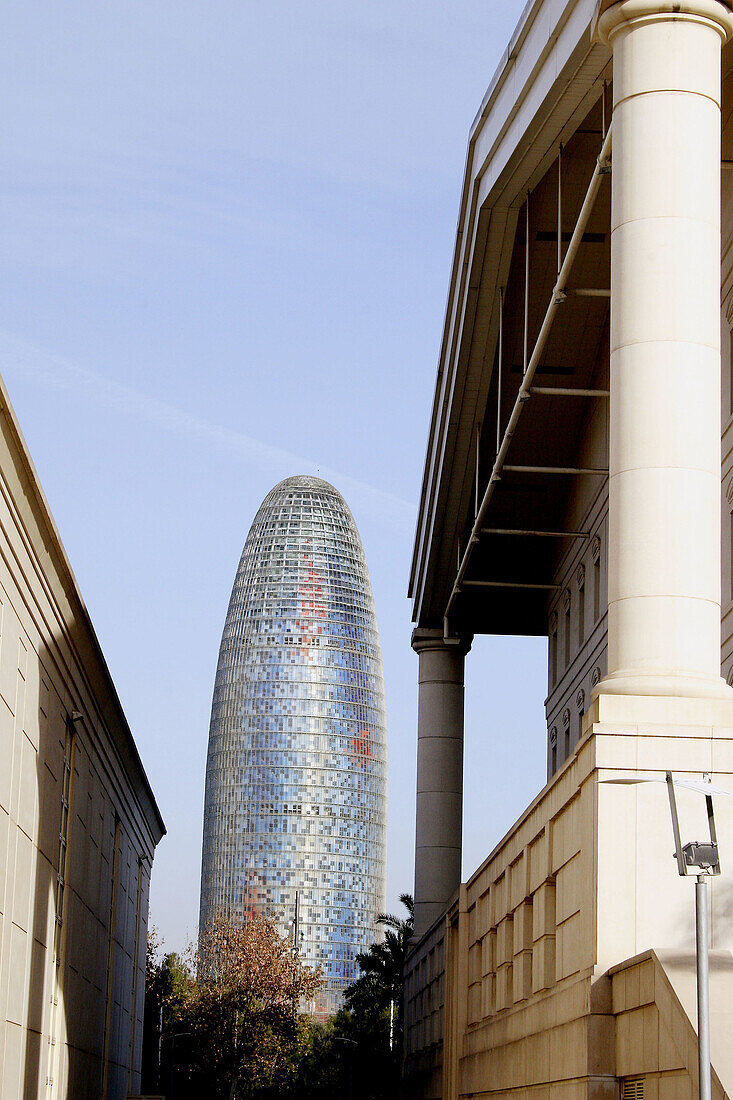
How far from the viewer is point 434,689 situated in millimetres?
50031

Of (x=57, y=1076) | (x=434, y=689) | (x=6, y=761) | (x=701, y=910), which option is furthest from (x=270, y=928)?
(x=701, y=910)

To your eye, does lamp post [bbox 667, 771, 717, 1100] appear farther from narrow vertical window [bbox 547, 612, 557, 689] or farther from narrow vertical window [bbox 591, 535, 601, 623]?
narrow vertical window [bbox 547, 612, 557, 689]

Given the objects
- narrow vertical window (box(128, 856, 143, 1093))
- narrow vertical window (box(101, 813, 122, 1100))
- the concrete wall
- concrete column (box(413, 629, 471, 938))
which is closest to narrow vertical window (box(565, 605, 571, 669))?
concrete column (box(413, 629, 471, 938))

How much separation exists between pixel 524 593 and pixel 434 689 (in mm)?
4683

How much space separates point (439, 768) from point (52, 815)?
2635 centimetres

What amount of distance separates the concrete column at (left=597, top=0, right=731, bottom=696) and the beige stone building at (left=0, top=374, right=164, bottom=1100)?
7.03 metres

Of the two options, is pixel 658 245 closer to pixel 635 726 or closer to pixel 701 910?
pixel 635 726

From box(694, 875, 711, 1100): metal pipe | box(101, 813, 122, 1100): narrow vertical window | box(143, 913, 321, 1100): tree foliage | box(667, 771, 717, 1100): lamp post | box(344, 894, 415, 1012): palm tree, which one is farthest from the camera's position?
box(344, 894, 415, 1012): palm tree

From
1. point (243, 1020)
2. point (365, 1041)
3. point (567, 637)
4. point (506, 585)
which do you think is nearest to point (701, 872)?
point (506, 585)

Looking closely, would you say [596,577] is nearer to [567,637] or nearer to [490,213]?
[567,637]

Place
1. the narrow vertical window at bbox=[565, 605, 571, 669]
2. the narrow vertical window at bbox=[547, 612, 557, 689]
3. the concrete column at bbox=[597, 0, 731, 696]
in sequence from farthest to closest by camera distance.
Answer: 1. the narrow vertical window at bbox=[547, 612, 557, 689]
2. the narrow vertical window at bbox=[565, 605, 571, 669]
3. the concrete column at bbox=[597, 0, 731, 696]

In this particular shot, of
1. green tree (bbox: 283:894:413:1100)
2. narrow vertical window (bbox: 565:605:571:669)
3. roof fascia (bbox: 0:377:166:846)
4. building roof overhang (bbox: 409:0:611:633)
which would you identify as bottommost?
green tree (bbox: 283:894:413:1100)

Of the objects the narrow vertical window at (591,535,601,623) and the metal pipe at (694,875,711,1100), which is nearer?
the metal pipe at (694,875,711,1100)

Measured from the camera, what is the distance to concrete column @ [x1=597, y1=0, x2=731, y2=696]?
16.6 m
